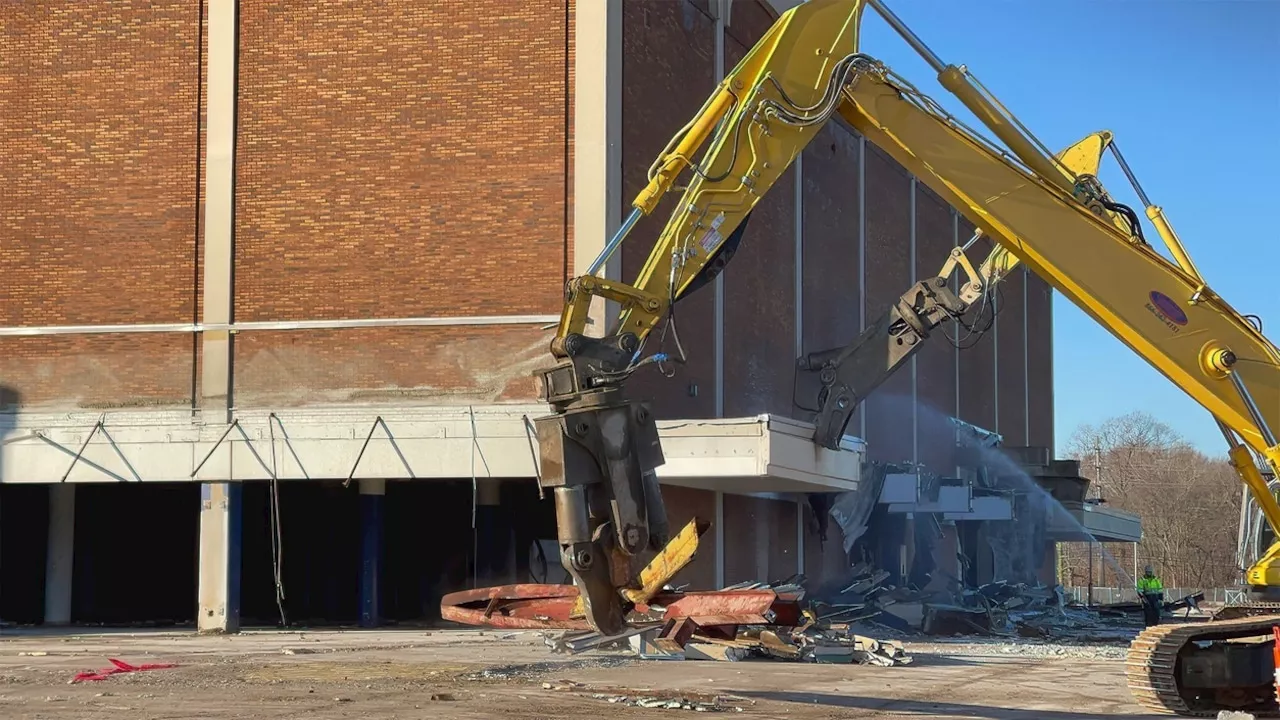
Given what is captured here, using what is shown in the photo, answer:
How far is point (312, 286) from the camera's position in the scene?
27406 millimetres

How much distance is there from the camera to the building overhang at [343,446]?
25.8 m

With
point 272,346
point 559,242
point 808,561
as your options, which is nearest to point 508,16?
point 559,242

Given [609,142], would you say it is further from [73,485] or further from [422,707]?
[422,707]

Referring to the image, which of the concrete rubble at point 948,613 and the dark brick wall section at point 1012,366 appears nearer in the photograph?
the concrete rubble at point 948,613

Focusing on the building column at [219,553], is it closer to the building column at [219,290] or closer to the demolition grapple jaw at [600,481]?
the building column at [219,290]

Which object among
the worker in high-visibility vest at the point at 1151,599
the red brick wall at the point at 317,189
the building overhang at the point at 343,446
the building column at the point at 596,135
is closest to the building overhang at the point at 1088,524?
the worker in high-visibility vest at the point at 1151,599

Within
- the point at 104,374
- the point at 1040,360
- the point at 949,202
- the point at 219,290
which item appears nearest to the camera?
the point at 949,202

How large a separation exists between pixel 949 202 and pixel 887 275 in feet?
89.9

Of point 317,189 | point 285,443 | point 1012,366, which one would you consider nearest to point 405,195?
point 317,189

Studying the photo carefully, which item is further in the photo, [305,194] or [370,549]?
[370,549]

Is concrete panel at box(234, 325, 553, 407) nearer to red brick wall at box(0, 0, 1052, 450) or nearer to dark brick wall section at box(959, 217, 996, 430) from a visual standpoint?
red brick wall at box(0, 0, 1052, 450)

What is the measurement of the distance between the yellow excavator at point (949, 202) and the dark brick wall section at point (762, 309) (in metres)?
14.9

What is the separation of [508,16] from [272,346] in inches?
290

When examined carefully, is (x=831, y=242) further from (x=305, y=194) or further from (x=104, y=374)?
(x=104, y=374)
